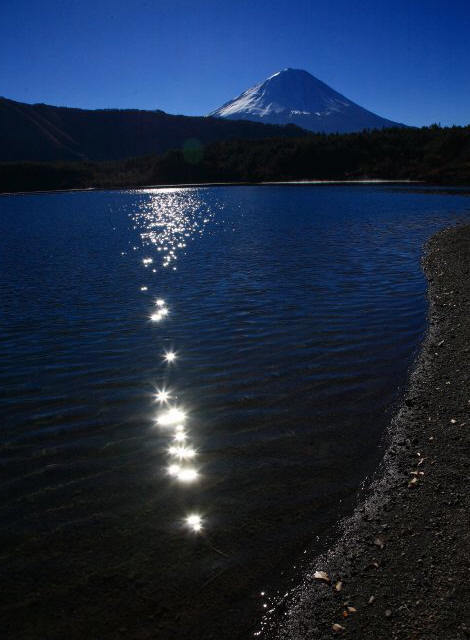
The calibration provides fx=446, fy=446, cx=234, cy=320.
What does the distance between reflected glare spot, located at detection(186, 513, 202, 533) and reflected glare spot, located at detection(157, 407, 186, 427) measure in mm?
2440

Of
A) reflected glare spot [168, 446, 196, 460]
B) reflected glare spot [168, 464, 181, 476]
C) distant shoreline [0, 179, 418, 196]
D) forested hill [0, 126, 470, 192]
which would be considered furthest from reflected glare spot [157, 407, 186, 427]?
distant shoreline [0, 179, 418, 196]

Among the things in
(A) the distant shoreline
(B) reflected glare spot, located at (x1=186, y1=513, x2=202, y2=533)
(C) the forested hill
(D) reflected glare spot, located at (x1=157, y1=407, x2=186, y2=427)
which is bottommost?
(B) reflected glare spot, located at (x1=186, y1=513, x2=202, y2=533)

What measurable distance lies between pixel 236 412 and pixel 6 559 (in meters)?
4.33

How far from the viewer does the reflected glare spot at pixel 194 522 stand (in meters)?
5.70

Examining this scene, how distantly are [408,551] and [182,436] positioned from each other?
4004mm

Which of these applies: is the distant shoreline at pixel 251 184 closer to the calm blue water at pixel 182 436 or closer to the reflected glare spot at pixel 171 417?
the calm blue water at pixel 182 436

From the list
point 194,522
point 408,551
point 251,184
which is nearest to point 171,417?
point 194,522

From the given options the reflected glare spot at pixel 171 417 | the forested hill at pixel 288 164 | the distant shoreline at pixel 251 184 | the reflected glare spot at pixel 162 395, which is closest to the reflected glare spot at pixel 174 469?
the reflected glare spot at pixel 171 417

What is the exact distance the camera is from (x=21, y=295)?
58.5 ft

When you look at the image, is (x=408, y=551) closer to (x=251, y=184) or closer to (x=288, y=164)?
(x=251, y=184)

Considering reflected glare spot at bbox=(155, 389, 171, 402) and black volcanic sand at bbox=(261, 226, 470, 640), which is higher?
black volcanic sand at bbox=(261, 226, 470, 640)

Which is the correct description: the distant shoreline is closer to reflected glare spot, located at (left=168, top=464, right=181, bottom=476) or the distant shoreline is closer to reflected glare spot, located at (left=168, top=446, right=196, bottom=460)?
reflected glare spot, located at (left=168, top=446, right=196, bottom=460)

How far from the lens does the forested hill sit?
4400 inches

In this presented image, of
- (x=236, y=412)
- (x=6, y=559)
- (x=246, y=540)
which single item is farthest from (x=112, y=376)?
(x=246, y=540)
